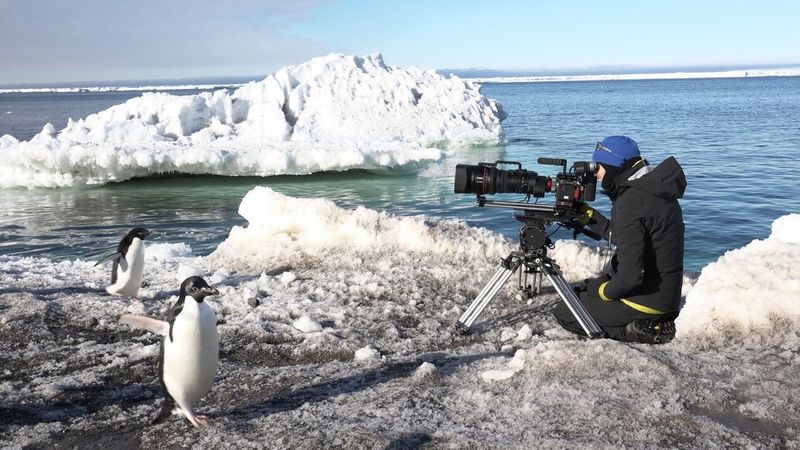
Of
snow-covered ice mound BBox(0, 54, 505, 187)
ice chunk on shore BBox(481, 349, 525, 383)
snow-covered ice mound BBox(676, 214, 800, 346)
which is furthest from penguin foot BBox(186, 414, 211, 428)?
snow-covered ice mound BBox(0, 54, 505, 187)

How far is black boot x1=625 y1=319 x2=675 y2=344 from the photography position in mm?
4419

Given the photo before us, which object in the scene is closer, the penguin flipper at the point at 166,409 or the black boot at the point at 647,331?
the penguin flipper at the point at 166,409

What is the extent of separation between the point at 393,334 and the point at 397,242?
2148 millimetres

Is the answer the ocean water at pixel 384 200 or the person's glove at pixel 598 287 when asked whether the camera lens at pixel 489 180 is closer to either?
the person's glove at pixel 598 287

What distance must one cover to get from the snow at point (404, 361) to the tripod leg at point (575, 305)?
0.35ft

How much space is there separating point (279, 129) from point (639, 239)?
16360 millimetres

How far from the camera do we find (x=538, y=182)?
14.5 ft

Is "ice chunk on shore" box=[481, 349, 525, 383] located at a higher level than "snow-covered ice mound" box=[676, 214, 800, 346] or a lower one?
lower

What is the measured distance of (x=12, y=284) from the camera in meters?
6.08

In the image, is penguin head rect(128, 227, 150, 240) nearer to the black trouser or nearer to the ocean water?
the black trouser

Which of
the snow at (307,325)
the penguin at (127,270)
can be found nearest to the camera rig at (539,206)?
the snow at (307,325)

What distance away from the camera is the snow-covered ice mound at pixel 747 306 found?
14.1 ft

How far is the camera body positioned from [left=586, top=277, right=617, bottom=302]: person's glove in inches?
21.3

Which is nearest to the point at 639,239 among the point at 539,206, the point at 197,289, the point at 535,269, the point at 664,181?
the point at 664,181
